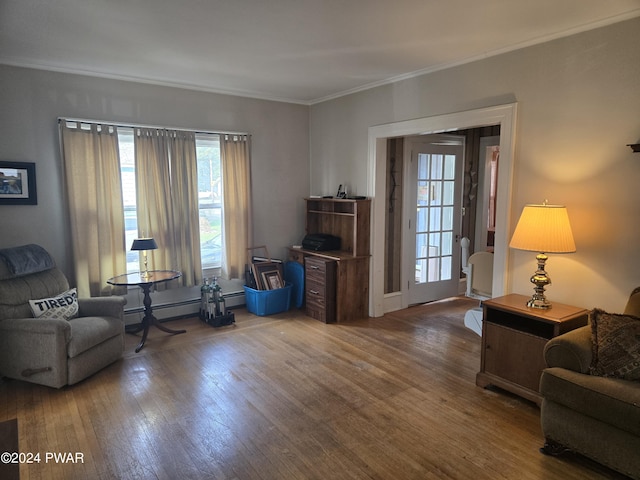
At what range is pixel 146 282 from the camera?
12.8 ft

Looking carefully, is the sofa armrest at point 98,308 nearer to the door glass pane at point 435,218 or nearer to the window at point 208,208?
the window at point 208,208

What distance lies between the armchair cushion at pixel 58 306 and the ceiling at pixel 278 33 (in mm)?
2029

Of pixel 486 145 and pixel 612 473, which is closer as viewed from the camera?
pixel 612 473

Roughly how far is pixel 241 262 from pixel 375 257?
5.36 ft

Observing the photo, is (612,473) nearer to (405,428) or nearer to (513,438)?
(513,438)

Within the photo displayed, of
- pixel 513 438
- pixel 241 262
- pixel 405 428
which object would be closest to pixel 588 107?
pixel 513 438

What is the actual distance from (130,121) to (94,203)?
94 cm

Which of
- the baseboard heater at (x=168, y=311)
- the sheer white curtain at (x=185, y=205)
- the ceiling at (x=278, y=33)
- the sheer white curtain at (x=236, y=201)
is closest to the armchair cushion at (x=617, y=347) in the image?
the ceiling at (x=278, y=33)

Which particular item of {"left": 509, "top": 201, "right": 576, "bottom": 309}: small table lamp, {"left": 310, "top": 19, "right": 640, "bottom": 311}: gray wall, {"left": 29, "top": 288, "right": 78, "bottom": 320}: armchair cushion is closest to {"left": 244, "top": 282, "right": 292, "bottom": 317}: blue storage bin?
{"left": 29, "top": 288, "right": 78, "bottom": 320}: armchair cushion

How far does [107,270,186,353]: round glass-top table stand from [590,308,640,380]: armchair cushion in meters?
3.49

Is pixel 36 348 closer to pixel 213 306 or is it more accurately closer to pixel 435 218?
pixel 213 306

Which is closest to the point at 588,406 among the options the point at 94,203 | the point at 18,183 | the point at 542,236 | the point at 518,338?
the point at 518,338

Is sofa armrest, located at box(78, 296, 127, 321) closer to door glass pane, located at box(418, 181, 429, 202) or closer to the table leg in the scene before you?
the table leg

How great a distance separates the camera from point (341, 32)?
2.99 m
